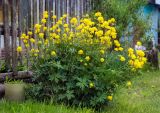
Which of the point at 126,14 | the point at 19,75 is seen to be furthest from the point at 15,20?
the point at 126,14

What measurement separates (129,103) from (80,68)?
4.74 ft

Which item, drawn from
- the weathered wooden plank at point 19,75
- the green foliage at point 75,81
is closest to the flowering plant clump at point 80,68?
the green foliage at point 75,81

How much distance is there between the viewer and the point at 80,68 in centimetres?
642

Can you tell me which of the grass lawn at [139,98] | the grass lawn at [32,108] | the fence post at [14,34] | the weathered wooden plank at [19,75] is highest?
the fence post at [14,34]

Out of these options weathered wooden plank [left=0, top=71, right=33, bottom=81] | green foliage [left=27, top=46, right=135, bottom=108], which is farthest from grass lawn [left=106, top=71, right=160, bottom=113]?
weathered wooden plank [left=0, top=71, right=33, bottom=81]

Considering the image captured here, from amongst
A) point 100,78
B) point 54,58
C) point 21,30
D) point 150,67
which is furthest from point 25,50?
point 150,67

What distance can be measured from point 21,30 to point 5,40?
1.68 feet

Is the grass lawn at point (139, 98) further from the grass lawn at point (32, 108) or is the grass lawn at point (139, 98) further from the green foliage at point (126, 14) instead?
the green foliage at point (126, 14)

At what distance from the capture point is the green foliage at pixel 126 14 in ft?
36.4

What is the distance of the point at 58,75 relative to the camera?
638 cm

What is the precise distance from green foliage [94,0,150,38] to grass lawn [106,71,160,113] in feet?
4.63

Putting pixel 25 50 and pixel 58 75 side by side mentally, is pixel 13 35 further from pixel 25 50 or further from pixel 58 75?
pixel 58 75

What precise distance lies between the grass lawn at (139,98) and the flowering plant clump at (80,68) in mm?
352

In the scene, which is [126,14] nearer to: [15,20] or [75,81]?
[15,20]
